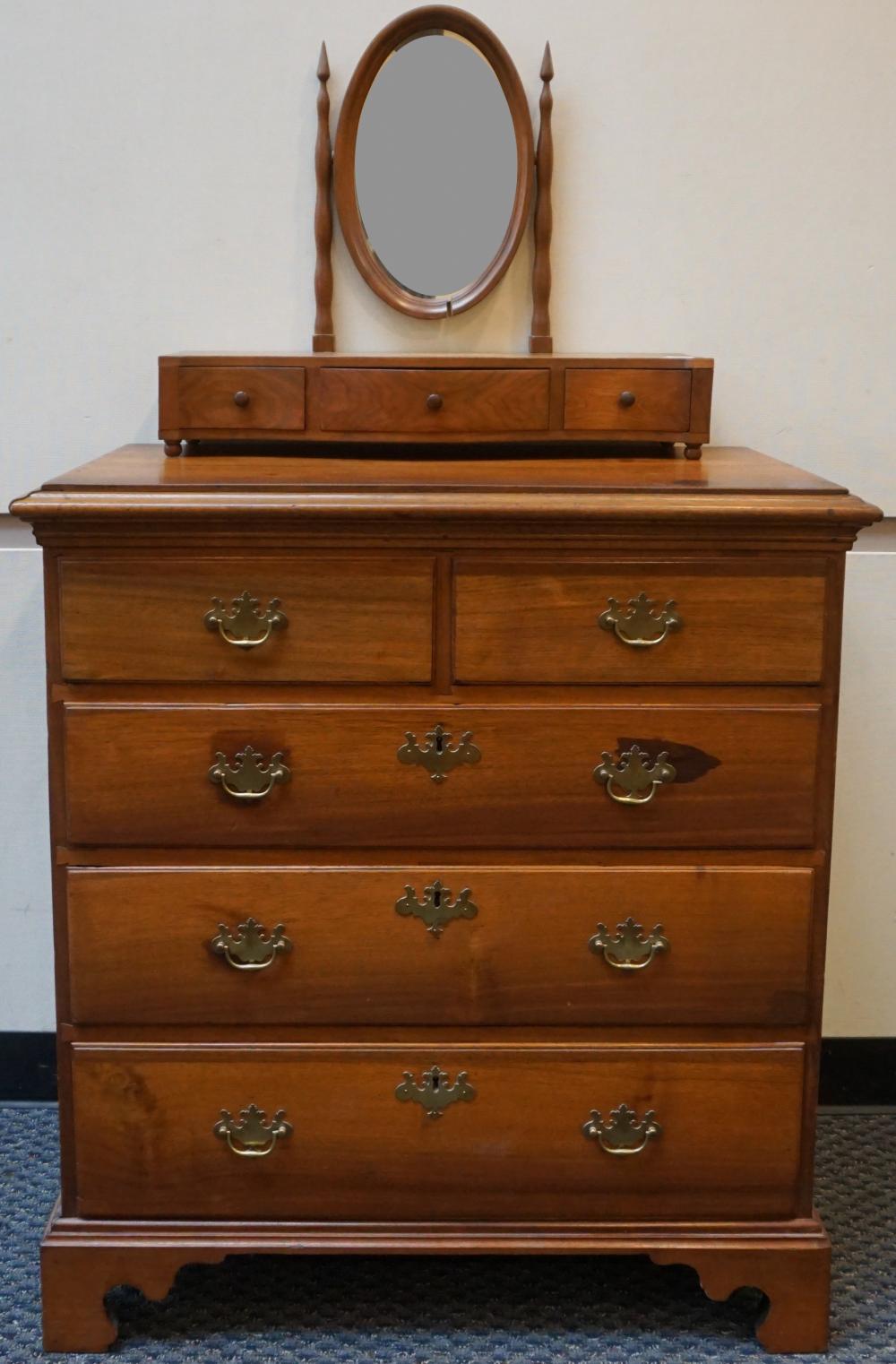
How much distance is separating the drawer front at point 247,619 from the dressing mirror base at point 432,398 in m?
0.45

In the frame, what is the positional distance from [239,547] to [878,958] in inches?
59.3

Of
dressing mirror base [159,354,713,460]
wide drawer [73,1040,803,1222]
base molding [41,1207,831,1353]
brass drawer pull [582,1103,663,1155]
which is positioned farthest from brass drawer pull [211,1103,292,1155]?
dressing mirror base [159,354,713,460]

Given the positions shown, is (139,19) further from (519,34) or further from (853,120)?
(853,120)

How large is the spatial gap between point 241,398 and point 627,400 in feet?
1.96

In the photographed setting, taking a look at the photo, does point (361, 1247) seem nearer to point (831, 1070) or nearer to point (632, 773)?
point (632, 773)

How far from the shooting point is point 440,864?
2020 mm

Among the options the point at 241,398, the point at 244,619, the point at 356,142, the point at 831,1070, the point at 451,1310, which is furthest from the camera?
the point at 831,1070

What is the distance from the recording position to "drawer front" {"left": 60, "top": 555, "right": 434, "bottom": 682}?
6.40ft

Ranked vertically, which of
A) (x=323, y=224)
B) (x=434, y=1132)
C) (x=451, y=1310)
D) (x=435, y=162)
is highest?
(x=435, y=162)

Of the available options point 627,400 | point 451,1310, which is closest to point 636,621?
point 627,400

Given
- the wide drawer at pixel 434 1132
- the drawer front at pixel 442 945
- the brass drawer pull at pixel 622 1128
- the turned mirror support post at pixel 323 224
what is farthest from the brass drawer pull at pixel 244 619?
the brass drawer pull at pixel 622 1128

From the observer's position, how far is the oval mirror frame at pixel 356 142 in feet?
7.87

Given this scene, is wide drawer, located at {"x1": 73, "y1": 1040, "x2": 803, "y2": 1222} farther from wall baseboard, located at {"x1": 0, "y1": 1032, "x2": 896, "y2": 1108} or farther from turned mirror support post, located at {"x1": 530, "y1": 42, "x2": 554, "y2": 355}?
turned mirror support post, located at {"x1": 530, "y1": 42, "x2": 554, "y2": 355}

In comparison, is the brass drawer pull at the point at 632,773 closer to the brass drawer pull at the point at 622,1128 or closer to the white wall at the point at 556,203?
the brass drawer pull at the point at 622,1128
